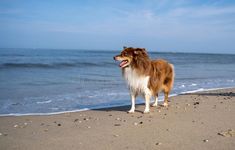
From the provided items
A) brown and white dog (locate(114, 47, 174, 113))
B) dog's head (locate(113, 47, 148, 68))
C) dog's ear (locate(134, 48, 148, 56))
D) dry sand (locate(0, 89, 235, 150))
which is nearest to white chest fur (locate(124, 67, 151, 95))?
brown and white dog (locate(114, 47, 174, 113))

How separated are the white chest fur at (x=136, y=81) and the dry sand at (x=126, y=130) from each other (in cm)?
55

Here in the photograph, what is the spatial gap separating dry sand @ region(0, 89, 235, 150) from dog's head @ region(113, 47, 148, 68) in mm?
1184

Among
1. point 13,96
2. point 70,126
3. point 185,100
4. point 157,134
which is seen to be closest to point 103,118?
point 70,126

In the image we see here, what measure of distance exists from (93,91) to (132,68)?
3977mm

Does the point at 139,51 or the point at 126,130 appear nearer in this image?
the point at 126,130

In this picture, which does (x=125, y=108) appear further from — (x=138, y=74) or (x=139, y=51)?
(x=139, y=51)

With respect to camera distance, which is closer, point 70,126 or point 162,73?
point 70,126

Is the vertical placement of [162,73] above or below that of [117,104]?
above

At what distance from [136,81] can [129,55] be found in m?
0.63

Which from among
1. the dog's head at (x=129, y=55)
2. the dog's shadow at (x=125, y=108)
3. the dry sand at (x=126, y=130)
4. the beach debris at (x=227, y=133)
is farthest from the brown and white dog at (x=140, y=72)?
the beach debris at (x=227, y=133)

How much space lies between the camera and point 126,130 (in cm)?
527

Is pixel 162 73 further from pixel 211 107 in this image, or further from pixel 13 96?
pixel 13 96

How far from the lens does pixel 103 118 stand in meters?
6.49

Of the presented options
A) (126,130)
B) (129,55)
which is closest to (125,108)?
(129,55)
